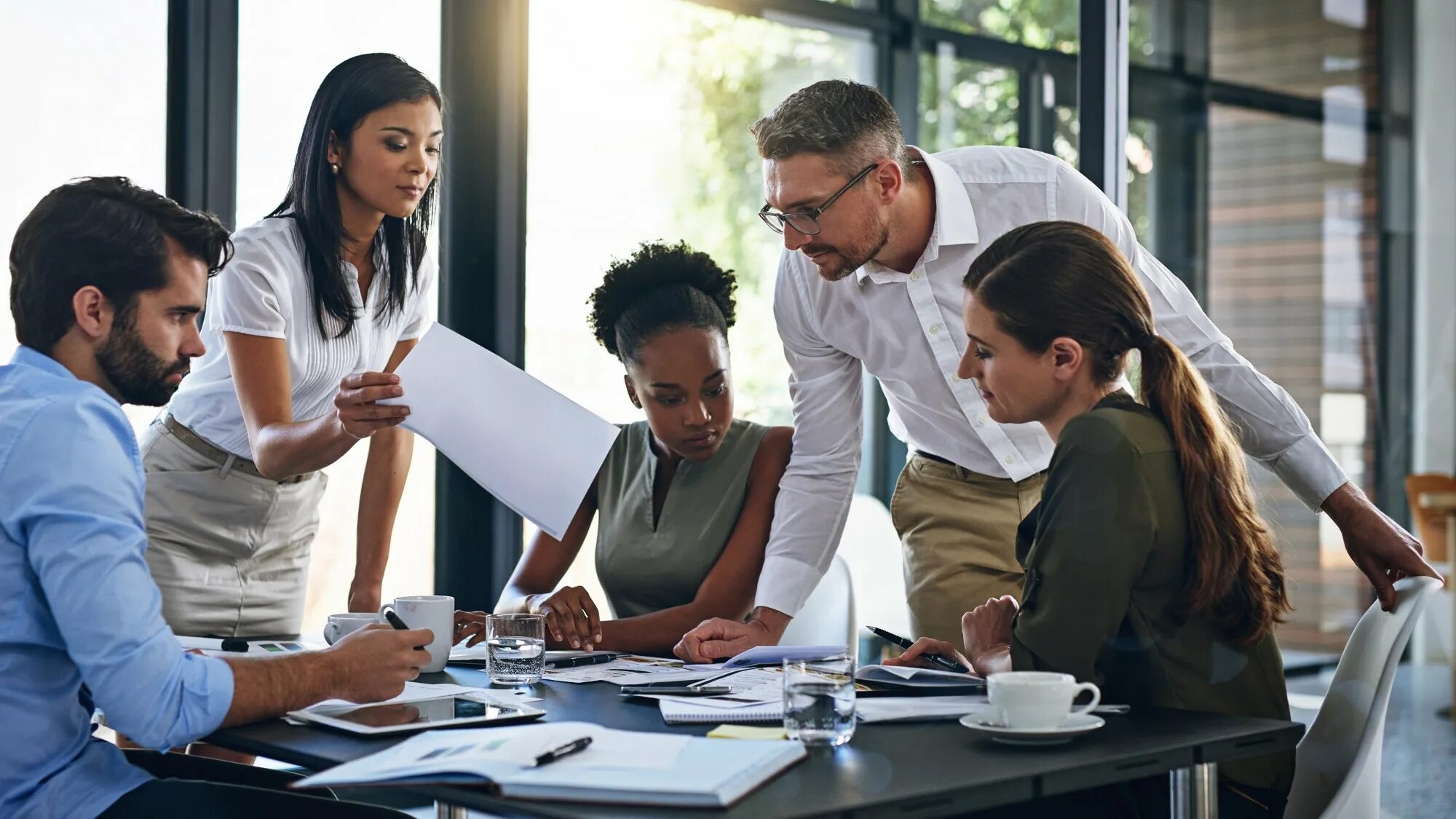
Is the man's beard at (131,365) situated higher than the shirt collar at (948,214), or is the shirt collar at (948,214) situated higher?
the shirt collar at (948,214)

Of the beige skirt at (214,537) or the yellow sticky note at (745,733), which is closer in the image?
the yellow sticky note at (745,733)

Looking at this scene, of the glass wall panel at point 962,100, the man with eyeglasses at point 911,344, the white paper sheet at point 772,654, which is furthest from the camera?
the glass wall panel at point 962,100

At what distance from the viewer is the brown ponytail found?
160 centimetres

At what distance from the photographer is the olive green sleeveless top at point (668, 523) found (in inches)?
98.7

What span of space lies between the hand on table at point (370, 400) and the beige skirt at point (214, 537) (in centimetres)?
55

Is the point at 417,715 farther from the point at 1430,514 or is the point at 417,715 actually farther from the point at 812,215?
the point at 1430,514

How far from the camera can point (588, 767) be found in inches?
47.8

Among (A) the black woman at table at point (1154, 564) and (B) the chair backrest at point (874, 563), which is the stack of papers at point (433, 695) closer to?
(A) the black woman at table at point (1154, 564)

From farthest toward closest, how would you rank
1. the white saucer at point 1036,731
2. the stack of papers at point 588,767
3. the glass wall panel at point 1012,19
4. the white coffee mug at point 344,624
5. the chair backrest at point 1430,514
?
the glass wall panel at point 1012,19 → the chair backrest at point 1430,514 → the white coffee mug at point 344,624 → the white saucer at point 1036,731 → the stack of papers at point 588,767

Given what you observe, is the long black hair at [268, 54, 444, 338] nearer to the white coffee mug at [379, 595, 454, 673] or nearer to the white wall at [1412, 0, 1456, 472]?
the white coffee mug at [379, 595, 454, 673]

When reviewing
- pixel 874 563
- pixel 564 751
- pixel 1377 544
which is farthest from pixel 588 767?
pixel 874 563

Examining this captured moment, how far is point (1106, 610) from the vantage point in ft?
5.10

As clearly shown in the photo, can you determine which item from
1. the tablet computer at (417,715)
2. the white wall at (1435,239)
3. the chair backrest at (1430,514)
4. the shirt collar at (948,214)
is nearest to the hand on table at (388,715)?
the tablet computer at (417,715)

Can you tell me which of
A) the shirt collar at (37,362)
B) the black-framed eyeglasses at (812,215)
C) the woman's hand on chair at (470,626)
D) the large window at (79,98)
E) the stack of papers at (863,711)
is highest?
the large window at (79,98)
